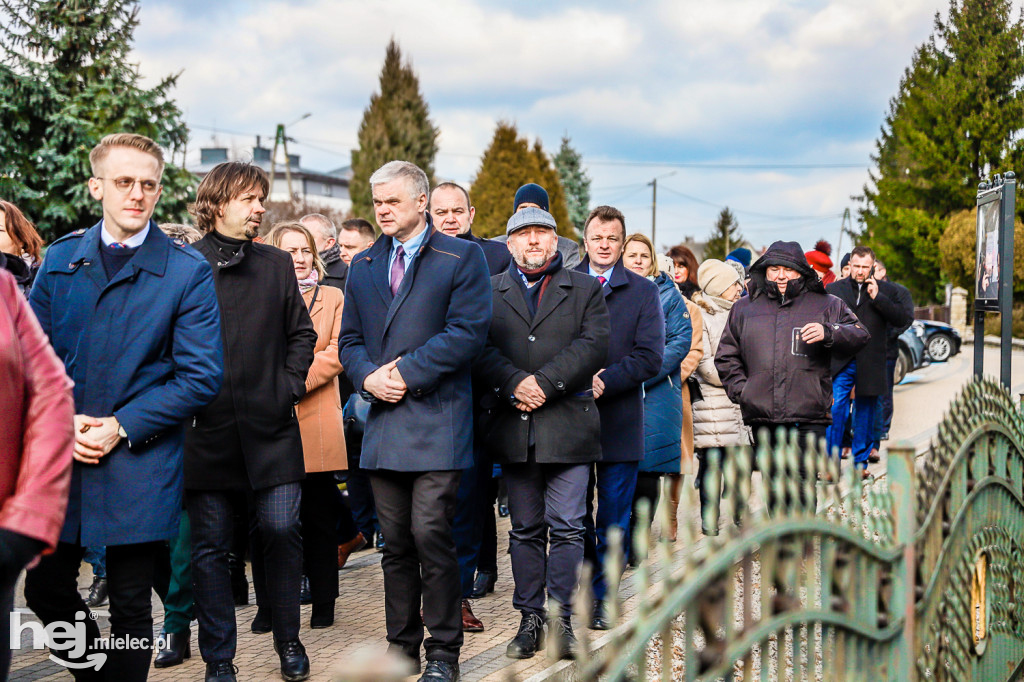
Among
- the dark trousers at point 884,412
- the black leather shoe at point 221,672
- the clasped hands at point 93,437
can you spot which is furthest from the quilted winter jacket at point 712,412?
the clasped hands at point 93,437

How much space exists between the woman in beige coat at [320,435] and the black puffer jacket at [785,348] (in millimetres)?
2503

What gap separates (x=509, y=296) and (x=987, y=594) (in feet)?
8.18

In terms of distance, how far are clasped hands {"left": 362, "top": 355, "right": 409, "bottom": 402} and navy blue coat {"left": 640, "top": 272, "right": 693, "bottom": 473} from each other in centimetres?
239

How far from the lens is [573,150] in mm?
78562

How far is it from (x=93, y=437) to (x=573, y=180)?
75.1 m

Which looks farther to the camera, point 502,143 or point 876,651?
point 502,143

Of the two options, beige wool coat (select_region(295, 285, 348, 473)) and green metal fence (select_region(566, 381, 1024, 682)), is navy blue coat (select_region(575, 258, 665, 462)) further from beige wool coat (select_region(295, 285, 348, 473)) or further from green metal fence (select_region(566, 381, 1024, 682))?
green metal fence (select_region(566, 381, 1024, 682))

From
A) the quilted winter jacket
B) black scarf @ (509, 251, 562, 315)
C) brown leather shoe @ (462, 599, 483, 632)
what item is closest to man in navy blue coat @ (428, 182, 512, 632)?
brown leather shoe @ (462, 599, 483, 632)

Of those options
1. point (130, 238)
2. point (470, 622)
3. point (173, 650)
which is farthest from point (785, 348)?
point (130, 238)

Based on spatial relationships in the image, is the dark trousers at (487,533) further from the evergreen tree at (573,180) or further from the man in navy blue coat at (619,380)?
the evergreen tree at (573,180)

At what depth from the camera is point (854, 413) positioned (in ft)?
35.9

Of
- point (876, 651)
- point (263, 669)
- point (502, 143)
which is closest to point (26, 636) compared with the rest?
point (263, 669)

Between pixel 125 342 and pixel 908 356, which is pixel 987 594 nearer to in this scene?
pixel 125 342

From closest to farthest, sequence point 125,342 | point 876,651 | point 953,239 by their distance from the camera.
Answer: point 876,651 < point 125,342 < point 953,239
